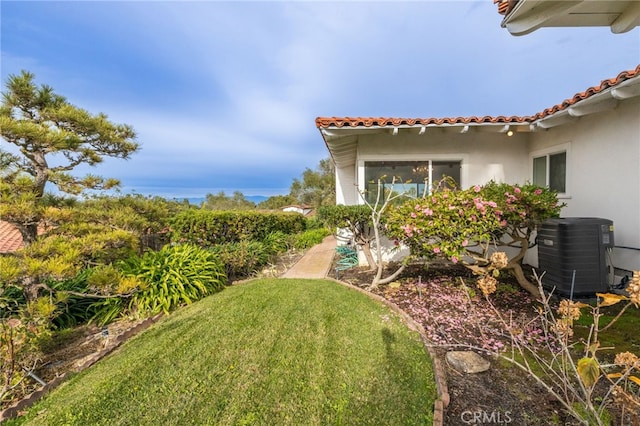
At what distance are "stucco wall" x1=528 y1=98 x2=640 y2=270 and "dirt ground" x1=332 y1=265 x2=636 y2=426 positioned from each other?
6.52 ft

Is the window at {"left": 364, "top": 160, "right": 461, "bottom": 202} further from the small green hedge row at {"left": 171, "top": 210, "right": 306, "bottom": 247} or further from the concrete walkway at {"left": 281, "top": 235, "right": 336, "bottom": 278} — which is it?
the small green hedge row at {"left": 171, "top": 210, "right": 306, "bottom": 247}

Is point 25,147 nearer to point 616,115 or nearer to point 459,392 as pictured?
point 459,392

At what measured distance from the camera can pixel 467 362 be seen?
310 cm

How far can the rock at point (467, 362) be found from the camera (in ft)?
9.92

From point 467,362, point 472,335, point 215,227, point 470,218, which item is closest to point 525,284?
point 470,218

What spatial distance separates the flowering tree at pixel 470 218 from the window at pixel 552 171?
1.89 m

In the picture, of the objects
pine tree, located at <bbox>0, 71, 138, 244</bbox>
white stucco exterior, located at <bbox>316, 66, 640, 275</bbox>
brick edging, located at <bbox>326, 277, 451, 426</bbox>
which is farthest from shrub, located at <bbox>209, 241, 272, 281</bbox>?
brick edging, located at <bbox>326, 277, 451, 426</bbox>

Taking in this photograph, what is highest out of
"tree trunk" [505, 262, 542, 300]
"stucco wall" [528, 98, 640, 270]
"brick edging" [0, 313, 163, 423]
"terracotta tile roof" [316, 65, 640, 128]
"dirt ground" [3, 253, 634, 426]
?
"terracotta tile roof" [316, 65, 640, 128]

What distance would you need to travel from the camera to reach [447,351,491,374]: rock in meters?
3.02

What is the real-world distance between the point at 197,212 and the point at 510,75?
16.7 metres

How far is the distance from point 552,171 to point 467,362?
616cm

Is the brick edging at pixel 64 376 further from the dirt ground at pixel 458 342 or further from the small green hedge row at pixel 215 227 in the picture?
the small green hedge row at pixel 215 227

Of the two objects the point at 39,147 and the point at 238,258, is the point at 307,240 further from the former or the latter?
the point at 39,147

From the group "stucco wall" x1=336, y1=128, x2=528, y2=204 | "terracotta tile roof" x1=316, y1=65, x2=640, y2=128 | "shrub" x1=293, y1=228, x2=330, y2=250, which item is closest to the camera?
"terracotta tile roof" x1=316, y1=65, x2=640, y2=128
